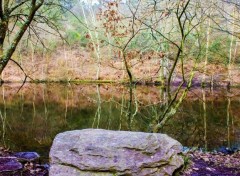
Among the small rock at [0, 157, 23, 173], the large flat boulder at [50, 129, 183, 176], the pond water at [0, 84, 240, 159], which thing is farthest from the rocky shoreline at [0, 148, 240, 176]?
the pond water at [0, 84, 240, 159]

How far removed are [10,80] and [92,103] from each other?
57.2ft

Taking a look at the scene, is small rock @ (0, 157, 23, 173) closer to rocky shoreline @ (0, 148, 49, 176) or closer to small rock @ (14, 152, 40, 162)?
A: rocky shoreline @ (0, 148, 49, 176)

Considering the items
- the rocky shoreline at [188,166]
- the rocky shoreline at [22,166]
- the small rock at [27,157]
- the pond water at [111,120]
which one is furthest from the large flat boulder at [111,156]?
the pond water at [111,120]

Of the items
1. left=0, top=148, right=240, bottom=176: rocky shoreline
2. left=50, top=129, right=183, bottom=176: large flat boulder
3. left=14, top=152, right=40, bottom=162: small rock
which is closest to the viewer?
left=50, top=129, right=183, bottom=176: large flat boulder

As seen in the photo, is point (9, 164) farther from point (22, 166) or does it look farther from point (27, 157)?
point (27, 157)

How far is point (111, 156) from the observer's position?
5.78 m

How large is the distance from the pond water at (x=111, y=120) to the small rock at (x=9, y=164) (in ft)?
7.34

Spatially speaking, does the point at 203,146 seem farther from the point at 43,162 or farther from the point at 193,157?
the point at 43,162

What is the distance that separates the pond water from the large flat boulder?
265cm

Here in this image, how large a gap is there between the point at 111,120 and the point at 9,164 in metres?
8.82

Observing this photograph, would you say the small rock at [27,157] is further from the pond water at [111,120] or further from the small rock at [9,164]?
the pond water at [111,120]

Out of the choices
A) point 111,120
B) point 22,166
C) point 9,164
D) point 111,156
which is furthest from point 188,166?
point 111,120

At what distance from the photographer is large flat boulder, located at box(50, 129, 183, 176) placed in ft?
18.8

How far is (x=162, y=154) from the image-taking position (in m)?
6.01
